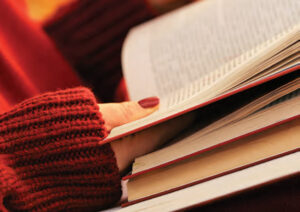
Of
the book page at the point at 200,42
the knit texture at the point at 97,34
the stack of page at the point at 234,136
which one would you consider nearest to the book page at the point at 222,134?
the stack of page at the point at 234,136

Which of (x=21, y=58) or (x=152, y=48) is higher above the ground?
(x=21, y=58)

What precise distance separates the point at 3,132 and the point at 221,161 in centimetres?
27

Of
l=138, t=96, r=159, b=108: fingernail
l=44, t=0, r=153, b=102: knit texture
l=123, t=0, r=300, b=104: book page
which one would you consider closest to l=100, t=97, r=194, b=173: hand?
l=138, t=96, r=159, b=108: fingernail

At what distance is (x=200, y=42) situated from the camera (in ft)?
2.03

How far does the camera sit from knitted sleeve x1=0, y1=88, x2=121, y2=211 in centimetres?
39

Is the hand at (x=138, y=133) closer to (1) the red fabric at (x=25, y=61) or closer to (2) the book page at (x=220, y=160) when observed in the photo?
(2) the book page at (x=220, y=160)

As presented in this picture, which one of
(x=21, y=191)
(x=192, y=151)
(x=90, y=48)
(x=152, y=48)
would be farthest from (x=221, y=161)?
(x=90, y=48)

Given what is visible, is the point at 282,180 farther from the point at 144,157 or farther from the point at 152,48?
the point at 152,48

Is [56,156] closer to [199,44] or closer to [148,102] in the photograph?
[148,102]

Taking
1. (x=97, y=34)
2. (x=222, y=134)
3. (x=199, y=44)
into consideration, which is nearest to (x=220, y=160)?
(x=222, y=134)

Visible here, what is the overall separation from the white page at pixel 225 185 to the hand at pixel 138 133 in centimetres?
8

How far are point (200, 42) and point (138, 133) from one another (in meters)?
0.28

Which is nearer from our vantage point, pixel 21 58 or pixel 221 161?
pixel 221 161

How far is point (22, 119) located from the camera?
394mm
